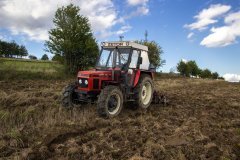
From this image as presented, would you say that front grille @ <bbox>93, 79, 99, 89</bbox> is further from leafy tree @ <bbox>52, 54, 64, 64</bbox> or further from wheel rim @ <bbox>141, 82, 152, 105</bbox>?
leafy tree @ <bbox>52, 54, 64, 64</bbox>

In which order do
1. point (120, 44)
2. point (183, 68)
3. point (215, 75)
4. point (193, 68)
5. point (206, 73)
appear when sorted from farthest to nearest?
point (215, 75) → point (206, 73) → point (193, 68) → point (183, 68) → point (120, 44)

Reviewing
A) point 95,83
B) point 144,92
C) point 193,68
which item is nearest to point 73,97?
point 95,83

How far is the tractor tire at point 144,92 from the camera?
9.28 meters

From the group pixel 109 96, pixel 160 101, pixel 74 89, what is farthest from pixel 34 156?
pixel 160 101

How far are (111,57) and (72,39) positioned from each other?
1710 cm

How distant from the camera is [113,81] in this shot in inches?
336

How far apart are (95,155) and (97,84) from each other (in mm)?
3485

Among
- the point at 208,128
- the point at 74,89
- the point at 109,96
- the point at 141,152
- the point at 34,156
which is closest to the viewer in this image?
the point at 34,156

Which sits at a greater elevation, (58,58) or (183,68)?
(183,68)

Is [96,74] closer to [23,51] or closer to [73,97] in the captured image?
[73,97]

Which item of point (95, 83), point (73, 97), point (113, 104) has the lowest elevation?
point (113, 104)

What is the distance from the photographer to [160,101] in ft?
36.0

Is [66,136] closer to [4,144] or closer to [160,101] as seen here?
[4,144]

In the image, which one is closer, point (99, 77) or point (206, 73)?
point (99, 77)
